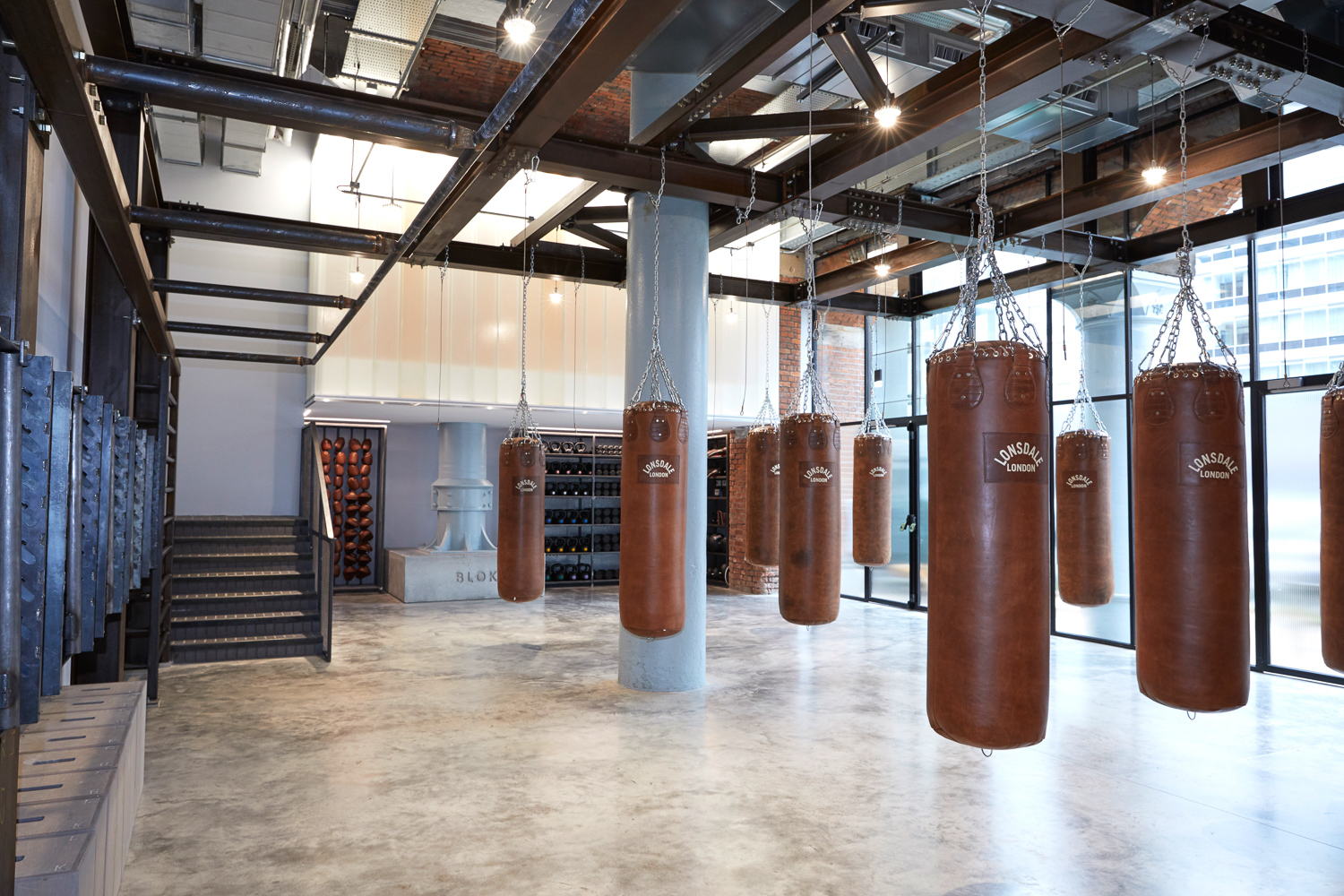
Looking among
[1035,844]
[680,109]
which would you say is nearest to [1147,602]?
[1035,844]

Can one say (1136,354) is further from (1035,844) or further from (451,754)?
(451,754)

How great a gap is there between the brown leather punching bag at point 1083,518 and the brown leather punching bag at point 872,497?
1.54 meters

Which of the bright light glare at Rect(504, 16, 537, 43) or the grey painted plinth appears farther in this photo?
the grey painted plinth

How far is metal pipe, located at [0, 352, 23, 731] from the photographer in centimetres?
163

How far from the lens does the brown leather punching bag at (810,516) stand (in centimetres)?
444

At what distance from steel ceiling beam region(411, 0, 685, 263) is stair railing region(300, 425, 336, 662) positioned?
4.03m

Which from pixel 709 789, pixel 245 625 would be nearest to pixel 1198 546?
pixel 709 789

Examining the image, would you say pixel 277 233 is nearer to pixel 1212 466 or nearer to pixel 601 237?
pixel 601 237

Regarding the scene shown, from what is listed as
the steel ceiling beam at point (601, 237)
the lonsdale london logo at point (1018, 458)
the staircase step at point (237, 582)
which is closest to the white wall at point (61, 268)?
the steel ceiling beam at point (601, 237)

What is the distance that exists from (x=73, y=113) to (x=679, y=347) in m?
4.33

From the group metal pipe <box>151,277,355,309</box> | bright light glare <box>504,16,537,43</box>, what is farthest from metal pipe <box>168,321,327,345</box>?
bright light glare <box>504,16,537,43</box>

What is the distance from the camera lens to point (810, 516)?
14.6 ft

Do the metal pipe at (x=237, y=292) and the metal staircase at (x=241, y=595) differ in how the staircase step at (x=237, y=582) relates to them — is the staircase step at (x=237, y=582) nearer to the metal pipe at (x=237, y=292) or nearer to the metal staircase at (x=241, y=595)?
the metal staircase at (x=241, y=595)

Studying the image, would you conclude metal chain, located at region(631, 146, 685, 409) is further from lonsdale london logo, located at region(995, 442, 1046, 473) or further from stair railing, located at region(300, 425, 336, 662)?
lonsdale london logo, located at region(995, 442, 1046, 473)
